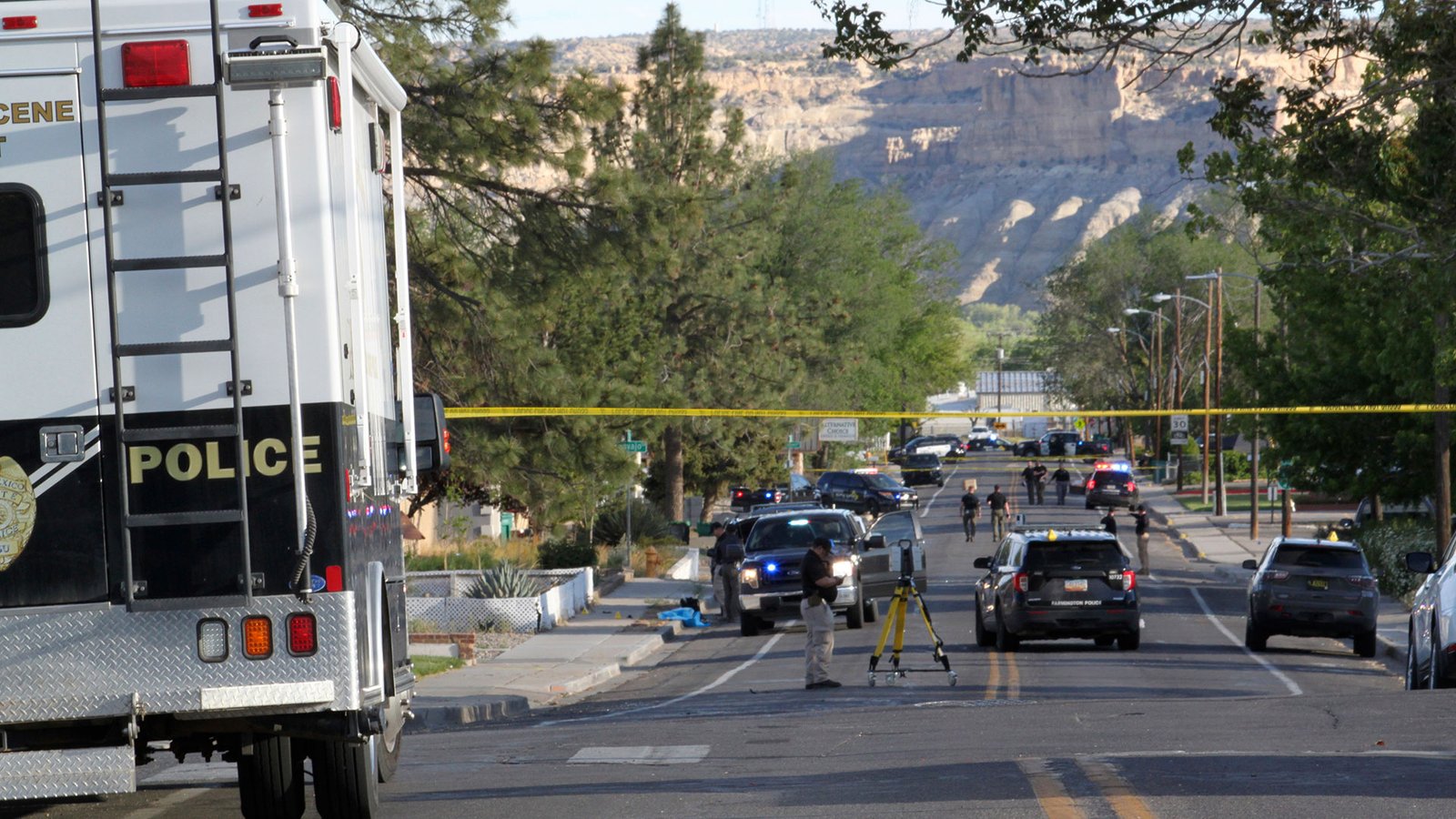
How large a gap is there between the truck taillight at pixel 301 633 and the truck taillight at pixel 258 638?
9 centimetres

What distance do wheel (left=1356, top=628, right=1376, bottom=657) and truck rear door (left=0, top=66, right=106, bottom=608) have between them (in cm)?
2082

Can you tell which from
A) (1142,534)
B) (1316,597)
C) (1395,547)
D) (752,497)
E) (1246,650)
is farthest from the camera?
(752,497)

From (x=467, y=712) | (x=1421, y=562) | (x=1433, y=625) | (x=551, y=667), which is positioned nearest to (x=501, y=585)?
(x=551, y=667)

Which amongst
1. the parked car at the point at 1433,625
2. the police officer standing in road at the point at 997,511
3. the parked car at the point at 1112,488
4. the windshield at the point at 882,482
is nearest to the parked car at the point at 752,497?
the windshield at the point at 882,482

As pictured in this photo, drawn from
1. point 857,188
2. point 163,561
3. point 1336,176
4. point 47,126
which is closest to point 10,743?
point 163,561

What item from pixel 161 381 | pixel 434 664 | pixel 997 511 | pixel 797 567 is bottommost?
pixel 997 511

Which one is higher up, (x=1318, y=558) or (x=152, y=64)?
(x=152, y=64)

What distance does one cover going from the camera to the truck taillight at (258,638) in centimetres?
742

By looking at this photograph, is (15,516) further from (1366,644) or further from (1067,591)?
(1366,644)

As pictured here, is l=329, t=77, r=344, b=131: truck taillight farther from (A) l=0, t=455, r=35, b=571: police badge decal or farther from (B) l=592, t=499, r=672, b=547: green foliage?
(B) l=592, t=499, r=672, b=547: green foliage

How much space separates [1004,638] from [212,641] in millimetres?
17202

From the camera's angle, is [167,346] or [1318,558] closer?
[167,346]

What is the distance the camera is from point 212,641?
7414 millimetres

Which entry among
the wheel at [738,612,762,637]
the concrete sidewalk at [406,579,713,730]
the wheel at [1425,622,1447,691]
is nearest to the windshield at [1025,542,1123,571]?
the concrete sidewalk at [406,579,713,730]
